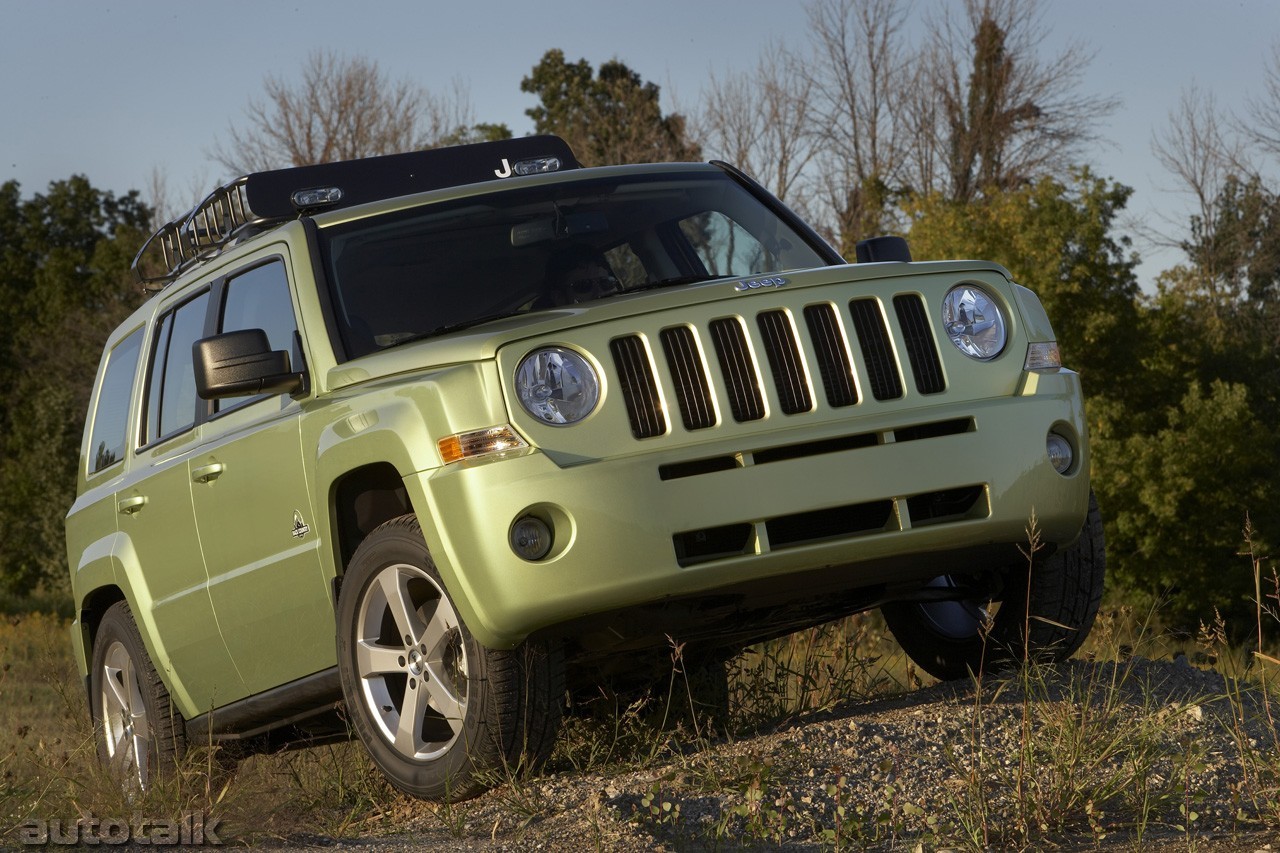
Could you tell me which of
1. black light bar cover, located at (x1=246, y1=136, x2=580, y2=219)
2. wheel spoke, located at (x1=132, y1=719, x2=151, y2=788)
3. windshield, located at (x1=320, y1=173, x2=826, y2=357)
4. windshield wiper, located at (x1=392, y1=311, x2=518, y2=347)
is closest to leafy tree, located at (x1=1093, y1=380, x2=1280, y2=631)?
black light bar cover, located at (x1=246, y1=136, x2=580, y2=219)

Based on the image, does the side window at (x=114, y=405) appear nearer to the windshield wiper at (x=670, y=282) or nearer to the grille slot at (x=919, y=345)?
the windshield wiper at (x=670, y=282)

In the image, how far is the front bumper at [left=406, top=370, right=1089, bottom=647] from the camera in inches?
173

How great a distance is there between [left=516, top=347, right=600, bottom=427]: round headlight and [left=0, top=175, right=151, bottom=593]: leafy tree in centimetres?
4447

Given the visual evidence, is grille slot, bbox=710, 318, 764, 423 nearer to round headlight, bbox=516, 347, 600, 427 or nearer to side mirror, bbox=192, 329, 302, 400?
round headlight, bbox=516, 347, 600, 427

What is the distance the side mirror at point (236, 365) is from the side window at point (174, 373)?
1.00 m

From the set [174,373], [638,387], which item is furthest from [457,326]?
[174,373]

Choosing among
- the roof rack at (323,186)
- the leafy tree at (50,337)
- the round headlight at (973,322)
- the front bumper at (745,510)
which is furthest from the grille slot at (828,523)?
the leafy tree at (50,337)

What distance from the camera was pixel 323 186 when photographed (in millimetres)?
6824

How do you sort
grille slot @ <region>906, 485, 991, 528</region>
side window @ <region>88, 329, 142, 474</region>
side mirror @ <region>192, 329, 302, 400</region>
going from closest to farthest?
grille slot @ <region>906, 485, 991, 528</region>
side mirror @ <region>192, 329, 302, 400</region>
side window @ <region>88, 329, 142, 474</region>

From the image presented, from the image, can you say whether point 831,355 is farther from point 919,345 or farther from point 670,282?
point 670,282

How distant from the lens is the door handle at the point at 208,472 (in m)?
5.71

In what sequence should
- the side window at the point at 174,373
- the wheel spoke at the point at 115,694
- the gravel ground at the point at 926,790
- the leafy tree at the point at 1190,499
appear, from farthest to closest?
the leafy tree at the point at 1190,499, the wheel spoke at the point at 115,694, the side window at the point at 174,373, the gravel ground at the point at 926,790

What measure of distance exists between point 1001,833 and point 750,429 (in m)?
1.30

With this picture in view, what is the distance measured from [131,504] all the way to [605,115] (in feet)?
163
